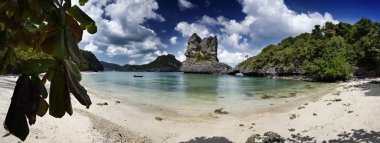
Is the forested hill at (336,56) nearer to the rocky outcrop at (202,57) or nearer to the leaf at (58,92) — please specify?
the leaf at (58,92)

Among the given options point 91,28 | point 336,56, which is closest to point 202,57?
point 336,56

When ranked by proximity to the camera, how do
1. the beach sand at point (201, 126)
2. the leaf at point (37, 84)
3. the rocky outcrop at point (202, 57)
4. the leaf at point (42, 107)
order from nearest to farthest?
the leaf at point (37, 84), the leaf at point (42, 107), the beach sand at point (201, 126), the rocky outcrop at point (202, 57)

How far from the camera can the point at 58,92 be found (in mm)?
1306

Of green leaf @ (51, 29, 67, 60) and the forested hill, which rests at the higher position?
A: the forested hill

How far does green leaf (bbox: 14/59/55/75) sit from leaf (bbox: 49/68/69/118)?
10cm

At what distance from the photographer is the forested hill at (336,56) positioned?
176 feet

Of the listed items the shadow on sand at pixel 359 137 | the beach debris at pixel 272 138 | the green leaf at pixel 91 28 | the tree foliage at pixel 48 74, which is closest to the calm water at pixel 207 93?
the beach debris at pixel 272 138

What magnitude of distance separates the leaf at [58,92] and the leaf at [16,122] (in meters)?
0.13

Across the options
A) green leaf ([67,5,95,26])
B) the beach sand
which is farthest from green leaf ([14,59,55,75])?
the beach sand

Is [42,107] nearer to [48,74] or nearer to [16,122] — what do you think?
[48,74]

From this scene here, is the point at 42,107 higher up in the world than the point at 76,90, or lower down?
lower down

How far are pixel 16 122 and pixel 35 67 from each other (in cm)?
27

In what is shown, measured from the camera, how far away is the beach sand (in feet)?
36.1

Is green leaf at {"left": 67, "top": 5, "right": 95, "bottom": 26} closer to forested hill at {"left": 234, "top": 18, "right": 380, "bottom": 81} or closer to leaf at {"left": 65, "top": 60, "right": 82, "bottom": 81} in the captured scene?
leaf at {"left": 65, "top": 60, "right": 82, "bottom": 81}
